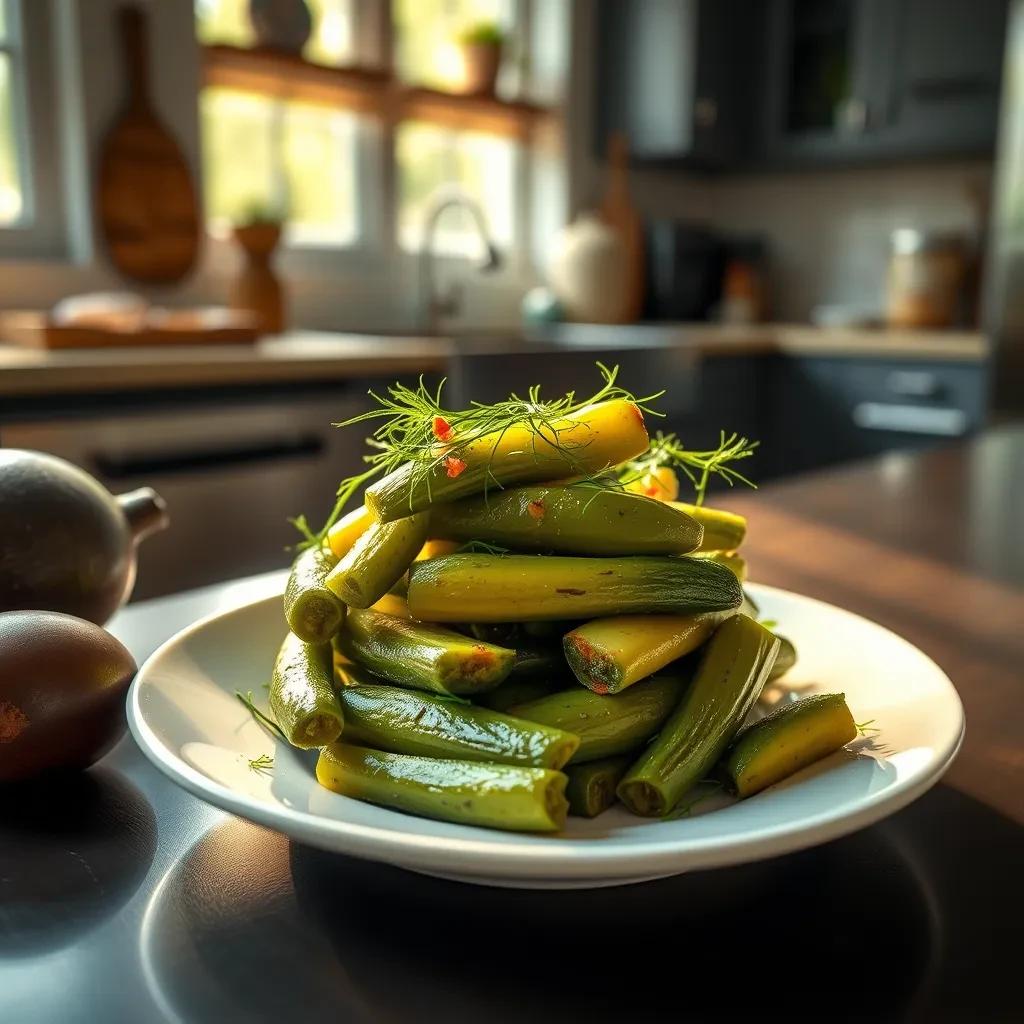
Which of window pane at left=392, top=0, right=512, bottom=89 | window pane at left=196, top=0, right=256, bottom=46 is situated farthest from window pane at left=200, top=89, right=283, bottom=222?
window pane at left=392, top=0, right=512, bottom=89

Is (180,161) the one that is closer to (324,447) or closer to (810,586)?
(324,447)

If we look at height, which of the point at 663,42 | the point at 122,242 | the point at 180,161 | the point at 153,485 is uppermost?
the point at 663,42

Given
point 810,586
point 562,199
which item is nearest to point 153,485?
point 810,586

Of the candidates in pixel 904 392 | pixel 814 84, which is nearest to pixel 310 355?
pixel 904 392

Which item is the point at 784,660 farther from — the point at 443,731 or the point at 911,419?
the point at 911,419

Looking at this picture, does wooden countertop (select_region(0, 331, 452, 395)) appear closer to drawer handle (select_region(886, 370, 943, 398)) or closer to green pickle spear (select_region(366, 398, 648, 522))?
drawer handle (select_region(886, 370, 943, 398))

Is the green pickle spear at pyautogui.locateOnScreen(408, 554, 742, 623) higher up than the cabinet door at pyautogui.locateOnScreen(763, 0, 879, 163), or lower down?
lower down

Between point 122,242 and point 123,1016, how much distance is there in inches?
105

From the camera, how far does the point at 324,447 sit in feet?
7.67

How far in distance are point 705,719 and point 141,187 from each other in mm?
2619

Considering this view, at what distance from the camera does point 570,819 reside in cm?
48

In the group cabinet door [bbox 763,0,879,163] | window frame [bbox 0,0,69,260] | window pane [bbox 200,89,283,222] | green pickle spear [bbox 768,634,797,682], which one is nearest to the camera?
green pickle spear [bbox 768,634,797,682]

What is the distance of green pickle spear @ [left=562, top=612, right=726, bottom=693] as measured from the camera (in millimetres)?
486

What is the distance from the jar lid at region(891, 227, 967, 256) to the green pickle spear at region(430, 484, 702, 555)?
3.40 metres
